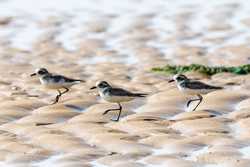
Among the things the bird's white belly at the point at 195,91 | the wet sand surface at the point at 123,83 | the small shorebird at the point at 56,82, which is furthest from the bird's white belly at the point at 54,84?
the bird's white belly at the point at 195,91

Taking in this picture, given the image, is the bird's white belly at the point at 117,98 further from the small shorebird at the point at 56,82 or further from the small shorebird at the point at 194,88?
the small shorebird at the point at 56,82

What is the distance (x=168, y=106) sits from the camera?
42.9ft

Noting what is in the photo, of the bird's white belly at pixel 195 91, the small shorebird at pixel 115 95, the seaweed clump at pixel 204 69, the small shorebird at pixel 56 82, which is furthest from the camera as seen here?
the seaweed clump at pixel 204 69

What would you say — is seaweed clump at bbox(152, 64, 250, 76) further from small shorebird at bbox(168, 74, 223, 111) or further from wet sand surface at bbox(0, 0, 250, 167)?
small shorebird at bbox(168, 74, 223, 111)

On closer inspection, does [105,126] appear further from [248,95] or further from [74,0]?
[74,0]

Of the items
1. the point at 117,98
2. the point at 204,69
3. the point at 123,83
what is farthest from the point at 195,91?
the point at 204,69

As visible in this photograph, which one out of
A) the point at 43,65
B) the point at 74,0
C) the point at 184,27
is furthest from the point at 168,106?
the point at 74,0

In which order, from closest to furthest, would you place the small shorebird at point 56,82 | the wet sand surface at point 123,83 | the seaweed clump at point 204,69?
the wet sand surface at point 123,83, the small shorebird at point 56,82, the seaweed clump at point 204,69

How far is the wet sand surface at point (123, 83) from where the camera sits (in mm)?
10625

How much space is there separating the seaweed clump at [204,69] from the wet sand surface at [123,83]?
213mm

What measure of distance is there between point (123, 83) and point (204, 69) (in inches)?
65.6

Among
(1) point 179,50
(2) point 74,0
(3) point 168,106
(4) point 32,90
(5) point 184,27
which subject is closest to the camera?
(3) point 168,106

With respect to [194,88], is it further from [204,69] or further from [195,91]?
[204,69]

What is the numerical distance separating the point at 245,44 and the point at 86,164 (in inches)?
360
